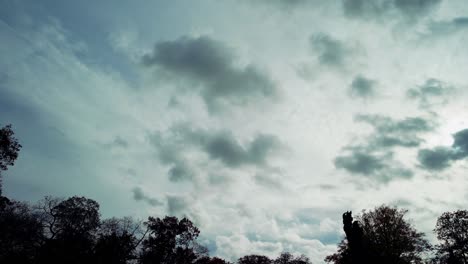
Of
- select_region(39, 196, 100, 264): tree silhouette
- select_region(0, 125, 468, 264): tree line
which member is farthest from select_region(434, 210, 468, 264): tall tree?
select_region(39, 196, 100, 264): tree silhouette

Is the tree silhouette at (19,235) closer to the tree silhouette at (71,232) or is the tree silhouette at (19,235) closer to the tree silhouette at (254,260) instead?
the tree silhouette at (71,232)

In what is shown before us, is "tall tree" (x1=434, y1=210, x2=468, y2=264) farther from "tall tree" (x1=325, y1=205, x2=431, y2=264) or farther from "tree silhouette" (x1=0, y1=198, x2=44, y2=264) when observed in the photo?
"tree silhouette" (x1=0, y1=198, x2=44, y2=264)

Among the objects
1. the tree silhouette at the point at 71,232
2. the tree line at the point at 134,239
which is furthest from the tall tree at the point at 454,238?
the tree silhouette at the point at 71,232

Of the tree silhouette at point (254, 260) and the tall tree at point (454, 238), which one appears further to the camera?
the tree silhouette at point (254, 260)

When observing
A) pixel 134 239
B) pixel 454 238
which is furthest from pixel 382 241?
pixel 134 239

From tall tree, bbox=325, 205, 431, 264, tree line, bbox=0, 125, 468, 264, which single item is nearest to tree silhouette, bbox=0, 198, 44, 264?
tree line, bbox=0, 125, 468, 264

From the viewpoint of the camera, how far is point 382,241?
41375 millimetres

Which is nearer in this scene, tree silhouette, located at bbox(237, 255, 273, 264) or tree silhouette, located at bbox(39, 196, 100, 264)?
tree silhouette, located at bbox(39, 196, 100, 264)

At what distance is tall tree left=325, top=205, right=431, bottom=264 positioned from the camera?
115 ft

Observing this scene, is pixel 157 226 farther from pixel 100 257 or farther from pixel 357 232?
pixel 357 232

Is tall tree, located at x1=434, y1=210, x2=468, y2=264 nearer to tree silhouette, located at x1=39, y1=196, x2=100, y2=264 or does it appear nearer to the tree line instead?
the tree line

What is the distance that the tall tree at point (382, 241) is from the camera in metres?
35.0

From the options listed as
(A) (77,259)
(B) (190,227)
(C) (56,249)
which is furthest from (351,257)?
(C) (56,249)

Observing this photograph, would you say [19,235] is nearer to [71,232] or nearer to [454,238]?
[71,232]
